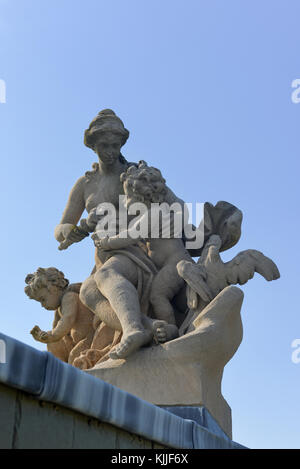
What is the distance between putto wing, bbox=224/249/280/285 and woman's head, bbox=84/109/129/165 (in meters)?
2.04

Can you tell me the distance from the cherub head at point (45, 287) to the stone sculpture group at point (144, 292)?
1 cm

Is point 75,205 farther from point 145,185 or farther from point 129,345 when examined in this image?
point 129,345

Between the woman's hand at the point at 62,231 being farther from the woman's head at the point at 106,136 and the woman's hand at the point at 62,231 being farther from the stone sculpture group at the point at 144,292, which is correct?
the woman's head at the point at 106,136

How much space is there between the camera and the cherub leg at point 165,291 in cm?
616

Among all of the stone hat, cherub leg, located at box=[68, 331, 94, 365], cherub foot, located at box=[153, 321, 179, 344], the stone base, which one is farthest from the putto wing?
the stone hat

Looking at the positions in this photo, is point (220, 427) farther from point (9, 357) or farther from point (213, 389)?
point (9, 357)

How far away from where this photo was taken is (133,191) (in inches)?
258

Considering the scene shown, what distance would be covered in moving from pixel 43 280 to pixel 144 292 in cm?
122

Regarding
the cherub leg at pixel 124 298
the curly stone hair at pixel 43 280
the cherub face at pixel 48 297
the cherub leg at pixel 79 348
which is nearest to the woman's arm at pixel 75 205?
the curly stone hair at pixel 43 280

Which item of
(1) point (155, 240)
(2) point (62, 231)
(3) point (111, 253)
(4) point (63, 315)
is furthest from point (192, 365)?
(2) point (62, 231)

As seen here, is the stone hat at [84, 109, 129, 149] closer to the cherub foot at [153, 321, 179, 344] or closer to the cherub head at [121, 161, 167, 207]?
the cherub head at [121, 161, 167, 207]

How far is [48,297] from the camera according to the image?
22.8ft
